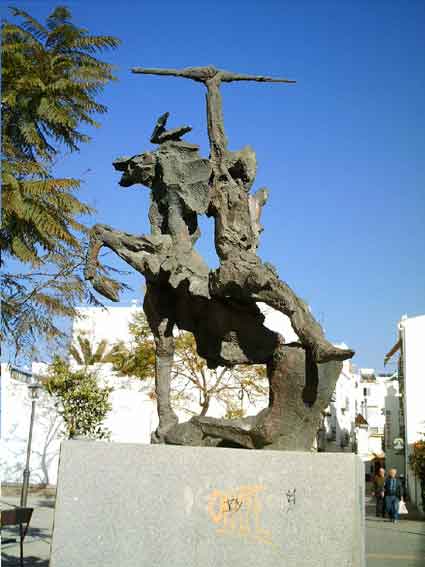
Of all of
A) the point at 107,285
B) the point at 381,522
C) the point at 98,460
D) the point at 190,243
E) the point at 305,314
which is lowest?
the point at 381,522

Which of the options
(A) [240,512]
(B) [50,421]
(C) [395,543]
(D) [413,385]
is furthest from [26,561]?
(D) [413,385]

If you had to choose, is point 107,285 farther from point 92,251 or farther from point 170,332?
point 170,332

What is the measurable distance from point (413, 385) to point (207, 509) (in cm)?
2178

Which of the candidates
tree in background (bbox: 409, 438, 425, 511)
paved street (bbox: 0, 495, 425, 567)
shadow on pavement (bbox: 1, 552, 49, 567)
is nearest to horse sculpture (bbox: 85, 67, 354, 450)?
shadow on pavement (bbox: 1, 552, 49, 567)

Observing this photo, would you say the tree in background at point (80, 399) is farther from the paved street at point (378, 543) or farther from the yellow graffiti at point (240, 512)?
the yellow graffiti at point (240, 512)

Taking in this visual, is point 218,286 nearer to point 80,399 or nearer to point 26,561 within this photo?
point 26,561

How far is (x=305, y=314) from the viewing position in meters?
4.97

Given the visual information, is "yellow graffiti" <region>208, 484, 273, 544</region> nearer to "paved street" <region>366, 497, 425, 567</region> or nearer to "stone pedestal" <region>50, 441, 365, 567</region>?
"stone pedestal" <region>50, 441, 365, 567</region>

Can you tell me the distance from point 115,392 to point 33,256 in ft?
43.4

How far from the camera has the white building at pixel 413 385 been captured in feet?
79.6

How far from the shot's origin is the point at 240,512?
4668mm

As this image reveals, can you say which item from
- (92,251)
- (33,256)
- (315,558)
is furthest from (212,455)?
(33,256)

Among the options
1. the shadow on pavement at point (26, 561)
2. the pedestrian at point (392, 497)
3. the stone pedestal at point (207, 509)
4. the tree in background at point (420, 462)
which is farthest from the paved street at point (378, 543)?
the stone pedestal at point (207, 509)

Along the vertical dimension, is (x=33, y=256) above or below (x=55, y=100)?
below
